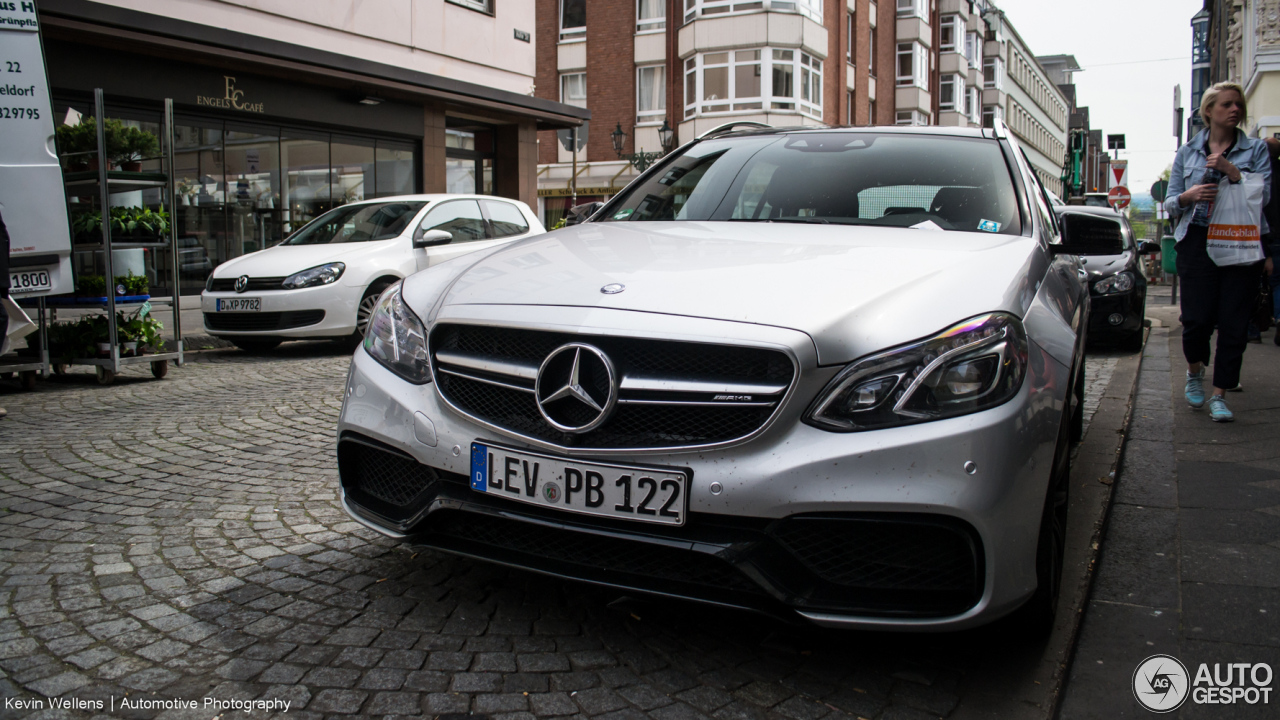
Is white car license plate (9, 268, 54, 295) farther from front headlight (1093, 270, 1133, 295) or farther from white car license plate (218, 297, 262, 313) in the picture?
front headlight (1093, 270, 1133, 295)

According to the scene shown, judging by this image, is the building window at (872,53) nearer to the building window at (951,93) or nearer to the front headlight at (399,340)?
the building window at (951,93)

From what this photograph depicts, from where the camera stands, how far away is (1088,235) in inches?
132

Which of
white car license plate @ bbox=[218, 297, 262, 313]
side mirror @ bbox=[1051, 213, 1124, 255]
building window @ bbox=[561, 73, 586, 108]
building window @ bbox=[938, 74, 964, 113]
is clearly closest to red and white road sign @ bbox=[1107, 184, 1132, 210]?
white car license plate @ bbox=[218, 297, 262, 313]

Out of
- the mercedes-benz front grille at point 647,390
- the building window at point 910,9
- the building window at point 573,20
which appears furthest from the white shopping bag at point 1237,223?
the building window at point 910,9

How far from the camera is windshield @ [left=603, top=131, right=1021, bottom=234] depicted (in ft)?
10.9

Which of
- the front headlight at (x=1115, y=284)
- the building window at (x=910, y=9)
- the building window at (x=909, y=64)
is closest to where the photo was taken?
the front headlight at (x=1115, y=284)

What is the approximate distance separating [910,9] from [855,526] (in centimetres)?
4879

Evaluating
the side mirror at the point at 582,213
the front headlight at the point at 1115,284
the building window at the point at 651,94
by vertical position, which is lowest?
the front headlight at the point at 1115,284

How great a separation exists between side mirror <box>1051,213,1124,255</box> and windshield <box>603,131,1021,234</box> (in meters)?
0.26

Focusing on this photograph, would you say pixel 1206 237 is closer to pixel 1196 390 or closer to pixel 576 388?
pixel 1196 390

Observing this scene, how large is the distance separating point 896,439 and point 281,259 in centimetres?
836

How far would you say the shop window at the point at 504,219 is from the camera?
35.8 ft

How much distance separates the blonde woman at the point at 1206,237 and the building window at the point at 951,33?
176 ft

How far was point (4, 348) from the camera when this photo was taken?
20.9 ft
